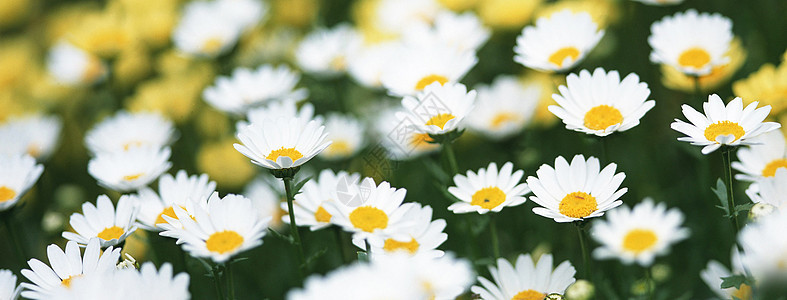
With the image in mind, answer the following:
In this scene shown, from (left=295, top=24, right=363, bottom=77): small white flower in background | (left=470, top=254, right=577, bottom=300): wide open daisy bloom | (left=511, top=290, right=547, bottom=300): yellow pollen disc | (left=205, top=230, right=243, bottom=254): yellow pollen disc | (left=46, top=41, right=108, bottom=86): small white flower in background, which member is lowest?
(left=511, top=290, right=547, bottom=300): yellow pollen disc

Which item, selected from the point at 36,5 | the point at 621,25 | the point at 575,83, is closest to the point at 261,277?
the point at 575,83

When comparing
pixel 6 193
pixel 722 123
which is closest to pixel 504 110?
pixel 722 123

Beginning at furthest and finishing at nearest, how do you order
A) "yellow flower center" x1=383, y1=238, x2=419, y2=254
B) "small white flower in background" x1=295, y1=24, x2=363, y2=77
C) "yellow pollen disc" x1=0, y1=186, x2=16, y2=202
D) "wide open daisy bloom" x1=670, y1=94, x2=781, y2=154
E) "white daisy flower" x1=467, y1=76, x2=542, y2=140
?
"small white flower in background" x1=295, y1=24, x2=363, y2=77, "white daisy flower" x1=467, y1=76, x2=542, y2=140, "yellow pollen disc" x1=0, y1=186, x2=16, y2=202, "yellow flower center" x1=383, y1=238, x2=419, y2=254, "wide open daisy bloom" x1=670, y1=94, x2=781, y2=154

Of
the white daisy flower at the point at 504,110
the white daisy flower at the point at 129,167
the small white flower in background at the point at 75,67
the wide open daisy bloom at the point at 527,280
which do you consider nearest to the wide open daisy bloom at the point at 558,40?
the white daisy flower at the point at 504,110

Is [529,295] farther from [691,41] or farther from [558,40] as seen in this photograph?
[691,41]

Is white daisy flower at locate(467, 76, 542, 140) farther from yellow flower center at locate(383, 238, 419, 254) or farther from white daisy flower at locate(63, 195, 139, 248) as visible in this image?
white daisy flower at locate(63, 195, 139, 248)

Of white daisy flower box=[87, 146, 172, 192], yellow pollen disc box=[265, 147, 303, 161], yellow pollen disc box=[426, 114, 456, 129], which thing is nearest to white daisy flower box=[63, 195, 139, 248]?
white daisy flower box=[87, 146, 172, 192]

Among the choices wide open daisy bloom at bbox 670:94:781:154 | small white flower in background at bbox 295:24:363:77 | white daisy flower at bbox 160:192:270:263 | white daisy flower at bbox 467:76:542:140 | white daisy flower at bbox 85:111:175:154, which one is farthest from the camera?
small white flower in background at bbox 295:24:363:77
